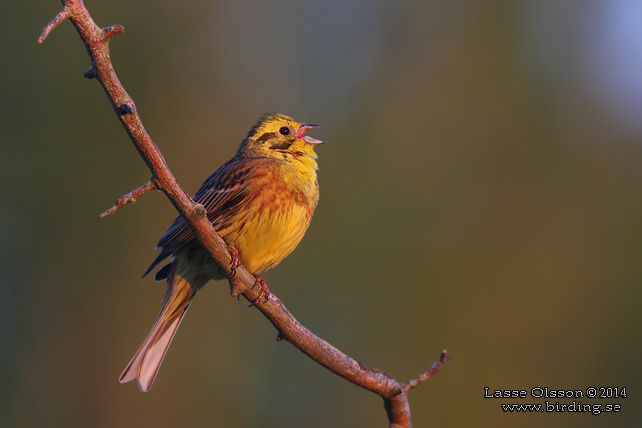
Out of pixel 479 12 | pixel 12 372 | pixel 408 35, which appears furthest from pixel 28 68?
pixel 479 12

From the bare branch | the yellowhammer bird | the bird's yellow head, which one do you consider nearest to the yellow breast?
the yellowhammer bird

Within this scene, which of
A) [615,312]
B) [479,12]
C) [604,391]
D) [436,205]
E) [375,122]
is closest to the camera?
[604,391]

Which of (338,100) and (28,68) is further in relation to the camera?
(338,100)

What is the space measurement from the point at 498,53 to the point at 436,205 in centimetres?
364

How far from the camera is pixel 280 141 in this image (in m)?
5.13

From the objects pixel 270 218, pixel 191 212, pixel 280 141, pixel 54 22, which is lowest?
pixel 191 212

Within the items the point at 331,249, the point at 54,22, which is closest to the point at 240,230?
the point at 54,22

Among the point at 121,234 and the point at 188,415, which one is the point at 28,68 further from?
the point at 188,415

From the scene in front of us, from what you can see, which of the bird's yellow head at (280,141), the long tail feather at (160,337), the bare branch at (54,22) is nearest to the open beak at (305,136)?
the bird's yellow head at (280,141)

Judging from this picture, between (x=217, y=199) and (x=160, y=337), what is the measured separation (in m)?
0.96

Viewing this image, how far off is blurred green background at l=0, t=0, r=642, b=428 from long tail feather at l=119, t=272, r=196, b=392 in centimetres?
456

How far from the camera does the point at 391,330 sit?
31.4ft

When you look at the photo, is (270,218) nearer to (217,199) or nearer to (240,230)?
(240,230)

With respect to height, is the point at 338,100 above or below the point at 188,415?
above
